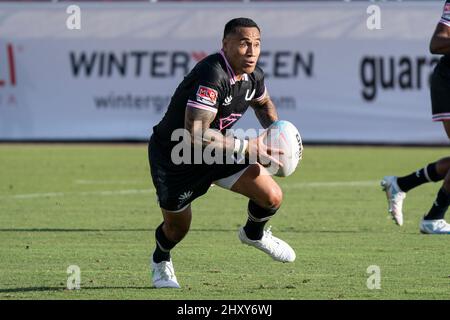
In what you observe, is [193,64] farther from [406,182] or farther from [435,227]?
[435,227]

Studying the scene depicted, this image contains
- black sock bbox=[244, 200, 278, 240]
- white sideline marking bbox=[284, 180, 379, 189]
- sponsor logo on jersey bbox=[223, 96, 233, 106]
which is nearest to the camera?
sponsor logo on jersey bbox=[223, 96, 233, 106]

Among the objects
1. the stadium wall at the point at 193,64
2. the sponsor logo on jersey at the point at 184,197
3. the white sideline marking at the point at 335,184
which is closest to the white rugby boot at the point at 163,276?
the sponsor logo on jersey at the point at 184,197

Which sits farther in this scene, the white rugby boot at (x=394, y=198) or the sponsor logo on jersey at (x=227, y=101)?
the white rugby boot at (x=394, y=198)

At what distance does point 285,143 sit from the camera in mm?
8375

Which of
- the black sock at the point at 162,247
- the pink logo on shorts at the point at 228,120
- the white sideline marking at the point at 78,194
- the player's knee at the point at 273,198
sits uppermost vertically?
the pink logo on shorts at the point at 228,120

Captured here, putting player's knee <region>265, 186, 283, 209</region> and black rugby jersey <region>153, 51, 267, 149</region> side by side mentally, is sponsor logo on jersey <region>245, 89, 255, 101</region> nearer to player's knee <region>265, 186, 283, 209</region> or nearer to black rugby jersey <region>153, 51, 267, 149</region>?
black rugby jersey <region>153, 51, 267, 149</region>

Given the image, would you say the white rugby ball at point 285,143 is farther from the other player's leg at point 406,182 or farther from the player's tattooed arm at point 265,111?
the other player's leg at point 406,182

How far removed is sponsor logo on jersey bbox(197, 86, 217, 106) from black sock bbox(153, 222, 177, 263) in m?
1.19

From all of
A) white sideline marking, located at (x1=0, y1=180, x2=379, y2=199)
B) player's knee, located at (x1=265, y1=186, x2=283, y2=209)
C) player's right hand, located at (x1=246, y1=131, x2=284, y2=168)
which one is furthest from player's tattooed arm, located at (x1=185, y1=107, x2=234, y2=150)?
white sideline marking, located at (x1=0, y1=180, x2=379, y2=199)

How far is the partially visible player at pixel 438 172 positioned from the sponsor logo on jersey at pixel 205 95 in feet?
10.3

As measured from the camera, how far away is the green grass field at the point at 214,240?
8.28 meters

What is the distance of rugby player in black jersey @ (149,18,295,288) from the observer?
8.13 metres

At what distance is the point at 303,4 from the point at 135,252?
1445cm
